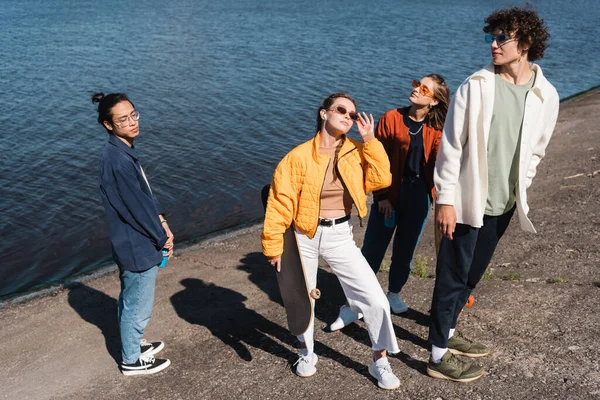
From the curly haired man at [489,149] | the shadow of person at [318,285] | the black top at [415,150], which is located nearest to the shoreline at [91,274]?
the shadow of person at [318,285]

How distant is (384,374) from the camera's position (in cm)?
468

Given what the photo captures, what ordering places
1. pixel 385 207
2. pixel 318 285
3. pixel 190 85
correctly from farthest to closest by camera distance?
pixel 190 85, pixel 318 285, pixel 385 207

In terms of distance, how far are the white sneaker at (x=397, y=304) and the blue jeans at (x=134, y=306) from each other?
2150 mm

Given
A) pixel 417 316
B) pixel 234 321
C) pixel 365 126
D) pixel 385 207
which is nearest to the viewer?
pixel 365 126

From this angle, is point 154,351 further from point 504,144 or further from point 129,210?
point 504,144

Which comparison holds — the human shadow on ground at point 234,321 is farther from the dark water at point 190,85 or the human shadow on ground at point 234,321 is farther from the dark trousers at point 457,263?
the dark water at point 190,85

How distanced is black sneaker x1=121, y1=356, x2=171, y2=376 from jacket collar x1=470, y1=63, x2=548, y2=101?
3280 mm

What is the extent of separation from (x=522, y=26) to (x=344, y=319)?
283cm

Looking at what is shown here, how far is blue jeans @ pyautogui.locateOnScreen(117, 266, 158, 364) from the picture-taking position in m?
4.93

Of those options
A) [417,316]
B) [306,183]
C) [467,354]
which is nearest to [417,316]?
[417,316]

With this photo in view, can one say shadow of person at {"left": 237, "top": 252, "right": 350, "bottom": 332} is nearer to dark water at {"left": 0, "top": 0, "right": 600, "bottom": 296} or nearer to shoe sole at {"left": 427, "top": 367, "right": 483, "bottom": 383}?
shoe sole at {"left": 427, "top": 367, "right": 483, "bottom": 383}

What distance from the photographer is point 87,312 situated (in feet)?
21.6

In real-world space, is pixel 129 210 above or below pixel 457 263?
above

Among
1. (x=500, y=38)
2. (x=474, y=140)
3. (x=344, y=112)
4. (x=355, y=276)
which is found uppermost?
(x=500, y=38)
